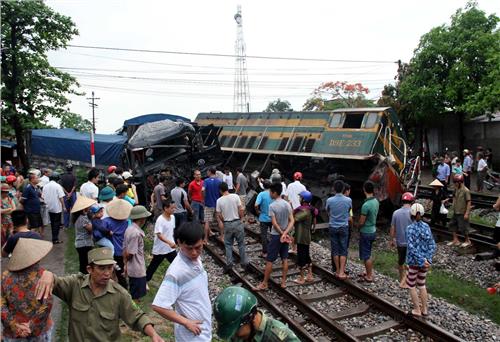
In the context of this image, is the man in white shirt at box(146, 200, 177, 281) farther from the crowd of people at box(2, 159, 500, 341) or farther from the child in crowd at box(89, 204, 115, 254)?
the child in crowd at box(89, 204, 115, 254)

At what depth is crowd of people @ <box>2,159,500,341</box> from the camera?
3.42m

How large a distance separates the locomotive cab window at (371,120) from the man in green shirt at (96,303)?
10.5m

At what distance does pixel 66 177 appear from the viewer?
10305 millimetres

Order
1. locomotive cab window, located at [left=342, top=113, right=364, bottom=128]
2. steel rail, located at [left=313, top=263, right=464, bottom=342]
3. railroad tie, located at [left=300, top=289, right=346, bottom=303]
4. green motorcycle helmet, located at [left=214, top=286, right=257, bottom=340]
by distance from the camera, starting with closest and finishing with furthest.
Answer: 1. green motorcycle helmet, located at [left=214, top=286, right=257, bottom=340]
2. steel rail, located at [left=313, top=263, right=464, bottom=342]
3. railroad tie, located at [left=300, top=289, right=346, bottom=303]
4. locomotive cab window, located at [left=342, top=113, right=364, bottom=128]

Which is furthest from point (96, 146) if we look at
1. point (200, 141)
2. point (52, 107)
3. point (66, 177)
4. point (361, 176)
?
point (361, 176)

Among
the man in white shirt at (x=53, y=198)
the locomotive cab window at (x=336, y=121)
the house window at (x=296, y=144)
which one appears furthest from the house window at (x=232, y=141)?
the man in white shirt at (x=53, y=198)

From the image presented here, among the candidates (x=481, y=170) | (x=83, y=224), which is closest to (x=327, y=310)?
(x=83, y=224)

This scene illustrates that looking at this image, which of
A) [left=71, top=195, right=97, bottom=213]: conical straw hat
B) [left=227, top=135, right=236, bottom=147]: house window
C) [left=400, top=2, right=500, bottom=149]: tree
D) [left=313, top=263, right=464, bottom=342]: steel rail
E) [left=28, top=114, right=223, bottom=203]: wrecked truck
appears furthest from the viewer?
[left=400, top=2, right=500, bottom=149]: tree

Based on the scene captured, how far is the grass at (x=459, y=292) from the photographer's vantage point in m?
7.36

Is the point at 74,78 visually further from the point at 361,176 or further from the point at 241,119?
the point at 361,176

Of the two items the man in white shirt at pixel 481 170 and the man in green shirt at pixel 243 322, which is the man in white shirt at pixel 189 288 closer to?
the man in green shirt at pixel 243 322

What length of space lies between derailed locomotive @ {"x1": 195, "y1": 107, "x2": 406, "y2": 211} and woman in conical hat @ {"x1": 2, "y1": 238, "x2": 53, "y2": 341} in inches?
384

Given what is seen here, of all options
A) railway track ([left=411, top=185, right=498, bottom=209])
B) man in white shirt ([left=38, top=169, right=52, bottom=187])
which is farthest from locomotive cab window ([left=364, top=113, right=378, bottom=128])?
man in white shirt ([left=38, top=169, right=52, bottom=187])

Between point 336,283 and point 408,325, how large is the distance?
1.81 metres
